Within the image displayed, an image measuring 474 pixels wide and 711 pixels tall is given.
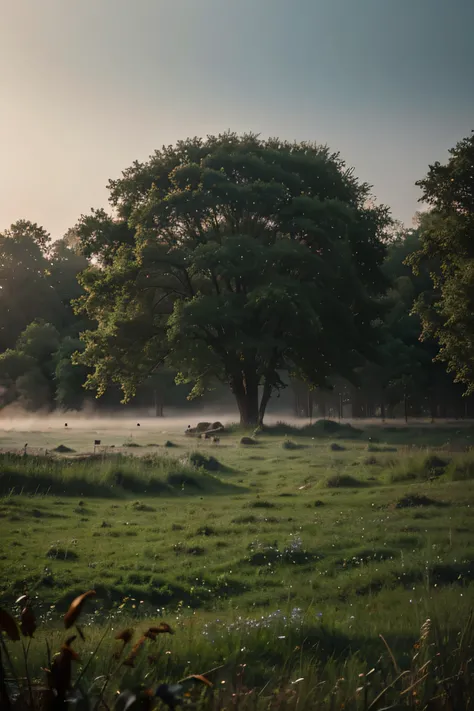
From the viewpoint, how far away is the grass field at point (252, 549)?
7602mm

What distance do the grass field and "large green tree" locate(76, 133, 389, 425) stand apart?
1877cm

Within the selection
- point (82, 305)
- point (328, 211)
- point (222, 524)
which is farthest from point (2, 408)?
point (222, 524)

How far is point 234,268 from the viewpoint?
46.0m

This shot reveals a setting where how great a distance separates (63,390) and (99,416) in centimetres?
419

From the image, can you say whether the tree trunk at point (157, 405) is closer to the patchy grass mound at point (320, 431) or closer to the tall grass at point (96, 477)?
the patchy grass mound at point (320, 431)

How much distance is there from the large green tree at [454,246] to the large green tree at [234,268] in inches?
323

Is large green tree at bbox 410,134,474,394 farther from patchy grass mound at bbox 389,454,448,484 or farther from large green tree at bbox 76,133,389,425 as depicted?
patchy grass mound at bbox 389,454,448,484

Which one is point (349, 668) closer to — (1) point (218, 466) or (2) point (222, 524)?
(2) point (222, 524)

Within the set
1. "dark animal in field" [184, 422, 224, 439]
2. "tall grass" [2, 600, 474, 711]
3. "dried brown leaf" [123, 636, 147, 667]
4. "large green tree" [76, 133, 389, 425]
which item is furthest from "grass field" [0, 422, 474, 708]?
"large green tree" [76, 133, 389, 425]

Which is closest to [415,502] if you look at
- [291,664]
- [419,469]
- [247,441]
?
[419,469]

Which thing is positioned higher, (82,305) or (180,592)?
(82,305)

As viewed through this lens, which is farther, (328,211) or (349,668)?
(328,211)

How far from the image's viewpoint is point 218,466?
29766 mm

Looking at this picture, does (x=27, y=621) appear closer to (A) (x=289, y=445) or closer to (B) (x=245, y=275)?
(A) (x=289, y=445)
